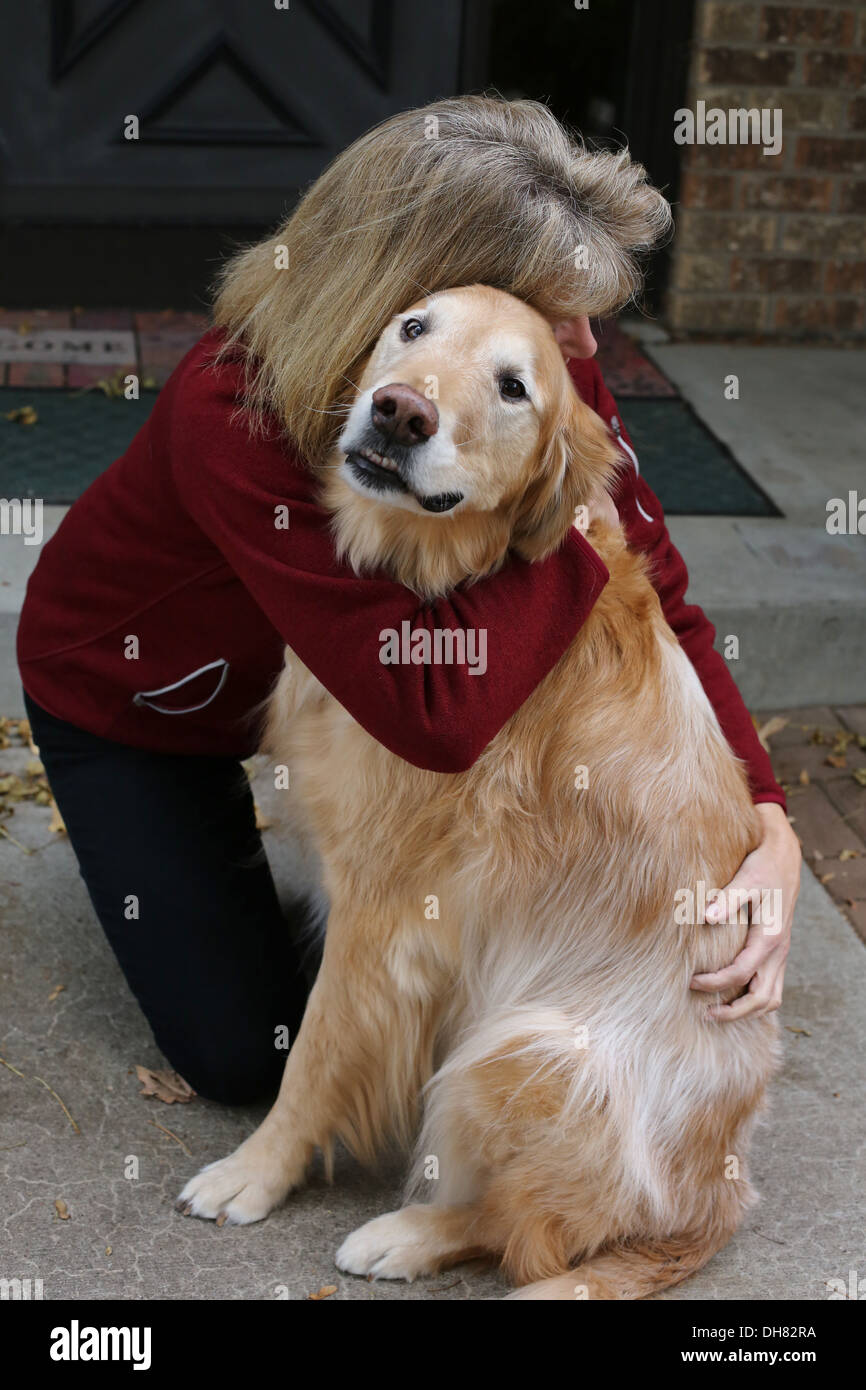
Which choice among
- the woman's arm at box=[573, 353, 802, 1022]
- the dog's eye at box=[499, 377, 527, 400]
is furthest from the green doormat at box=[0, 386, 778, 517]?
the dog's eye at box=[499, 377, 527, 400]

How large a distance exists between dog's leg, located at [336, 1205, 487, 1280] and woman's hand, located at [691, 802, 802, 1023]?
1.81ft

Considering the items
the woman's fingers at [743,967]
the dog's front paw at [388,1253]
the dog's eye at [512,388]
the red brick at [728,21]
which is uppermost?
the red brick at [728,21]

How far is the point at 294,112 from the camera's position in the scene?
16.3 ft

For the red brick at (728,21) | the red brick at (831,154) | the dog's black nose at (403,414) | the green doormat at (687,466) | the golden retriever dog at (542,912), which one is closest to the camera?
the dog's black nose at (403,414)

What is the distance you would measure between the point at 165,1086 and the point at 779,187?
13.8ft

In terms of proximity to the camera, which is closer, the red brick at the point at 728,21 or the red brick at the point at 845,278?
the red brick at the point at 728,21

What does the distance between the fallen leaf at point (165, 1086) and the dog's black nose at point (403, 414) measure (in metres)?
1.37

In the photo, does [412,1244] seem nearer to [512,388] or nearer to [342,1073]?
[342,1073]

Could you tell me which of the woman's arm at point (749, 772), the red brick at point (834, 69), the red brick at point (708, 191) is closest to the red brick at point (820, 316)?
the red brick at point (708, 191)

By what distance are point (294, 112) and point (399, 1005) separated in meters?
3.75

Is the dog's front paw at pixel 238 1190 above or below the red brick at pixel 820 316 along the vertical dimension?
below

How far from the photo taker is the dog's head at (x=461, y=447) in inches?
75.2

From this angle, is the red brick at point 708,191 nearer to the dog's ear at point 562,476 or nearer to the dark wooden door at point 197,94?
the dark wooden door at point 197,94

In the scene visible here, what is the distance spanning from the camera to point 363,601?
2.08m
